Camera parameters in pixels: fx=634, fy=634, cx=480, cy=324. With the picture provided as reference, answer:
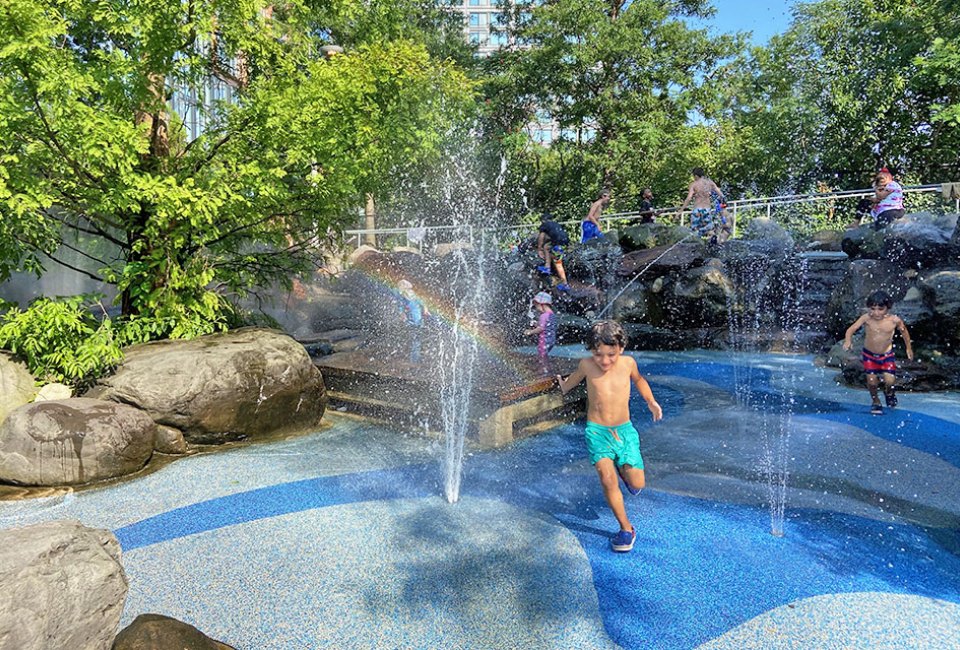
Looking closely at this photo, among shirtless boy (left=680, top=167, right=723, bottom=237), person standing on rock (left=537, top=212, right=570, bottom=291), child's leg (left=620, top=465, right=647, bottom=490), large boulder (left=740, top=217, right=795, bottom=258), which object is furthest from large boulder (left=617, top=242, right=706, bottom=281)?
child's leg (left=620, top=465, right=647, bottom=490)

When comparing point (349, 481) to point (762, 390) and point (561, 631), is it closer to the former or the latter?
point (561, 631)

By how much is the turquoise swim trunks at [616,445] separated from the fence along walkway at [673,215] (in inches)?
392

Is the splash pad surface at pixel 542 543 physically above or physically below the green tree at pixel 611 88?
below

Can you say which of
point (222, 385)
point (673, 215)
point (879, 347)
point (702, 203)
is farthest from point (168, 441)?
point (673, 215)

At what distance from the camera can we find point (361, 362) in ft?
26.5

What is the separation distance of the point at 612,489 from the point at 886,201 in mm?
10820

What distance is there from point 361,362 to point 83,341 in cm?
304

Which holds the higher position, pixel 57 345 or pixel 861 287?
pixel 861 287

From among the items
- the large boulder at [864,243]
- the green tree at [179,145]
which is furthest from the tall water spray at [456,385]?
the large boulder at [864,243]

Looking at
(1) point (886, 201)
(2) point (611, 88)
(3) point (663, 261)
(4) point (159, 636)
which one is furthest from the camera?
(2) point (611, 88)

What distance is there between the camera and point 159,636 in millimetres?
2531

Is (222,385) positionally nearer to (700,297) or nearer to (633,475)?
(633,475)

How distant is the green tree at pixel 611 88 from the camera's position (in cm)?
2105

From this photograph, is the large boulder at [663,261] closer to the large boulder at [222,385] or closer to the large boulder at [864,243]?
the large boulder at [864,243]
